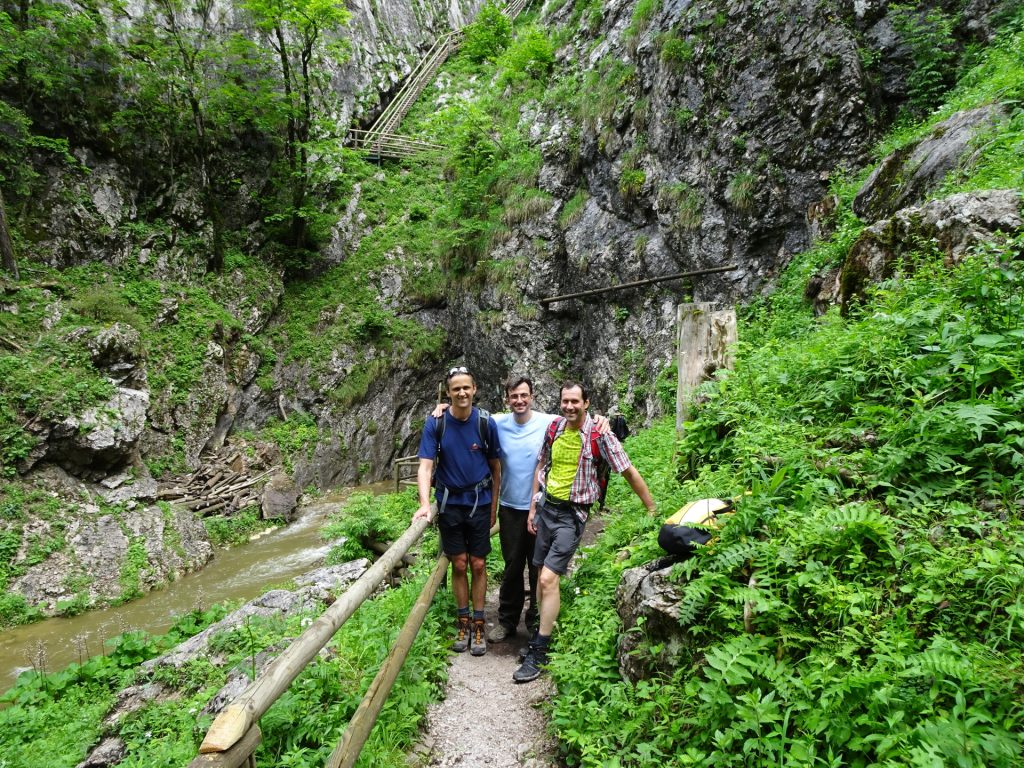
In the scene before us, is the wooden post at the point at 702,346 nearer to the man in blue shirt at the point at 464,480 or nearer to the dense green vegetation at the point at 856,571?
the dense green vegetation at the point at 856,571

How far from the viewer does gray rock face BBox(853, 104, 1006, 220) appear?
6.27m

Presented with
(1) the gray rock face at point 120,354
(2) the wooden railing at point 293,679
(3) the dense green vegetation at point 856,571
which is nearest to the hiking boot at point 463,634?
(2) the wooden railing at point 293,679

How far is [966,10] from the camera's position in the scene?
373 inches

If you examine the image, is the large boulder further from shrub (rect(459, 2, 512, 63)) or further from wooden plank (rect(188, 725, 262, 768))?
shrub (rect(459, 2, 512, 63))

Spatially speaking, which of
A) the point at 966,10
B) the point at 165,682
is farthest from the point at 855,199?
the point at 165,682

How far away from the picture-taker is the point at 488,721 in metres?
3.62

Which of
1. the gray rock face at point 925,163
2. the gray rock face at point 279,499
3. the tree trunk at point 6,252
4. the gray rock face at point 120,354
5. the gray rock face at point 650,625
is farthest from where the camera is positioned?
the gray rock face at point 279,499

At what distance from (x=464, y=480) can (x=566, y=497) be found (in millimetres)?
884

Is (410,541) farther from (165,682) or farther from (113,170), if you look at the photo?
(113,170)

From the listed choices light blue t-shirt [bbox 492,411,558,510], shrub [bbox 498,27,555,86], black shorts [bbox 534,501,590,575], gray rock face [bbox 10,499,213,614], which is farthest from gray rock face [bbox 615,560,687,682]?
shrub [bbox 498,27,555,86]

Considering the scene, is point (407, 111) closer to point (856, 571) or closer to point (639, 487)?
point (639, 487)

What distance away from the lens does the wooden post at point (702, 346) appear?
5043mm

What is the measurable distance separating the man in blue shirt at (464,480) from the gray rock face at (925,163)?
6084 mm

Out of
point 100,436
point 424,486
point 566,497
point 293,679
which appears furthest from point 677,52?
point 100,436
